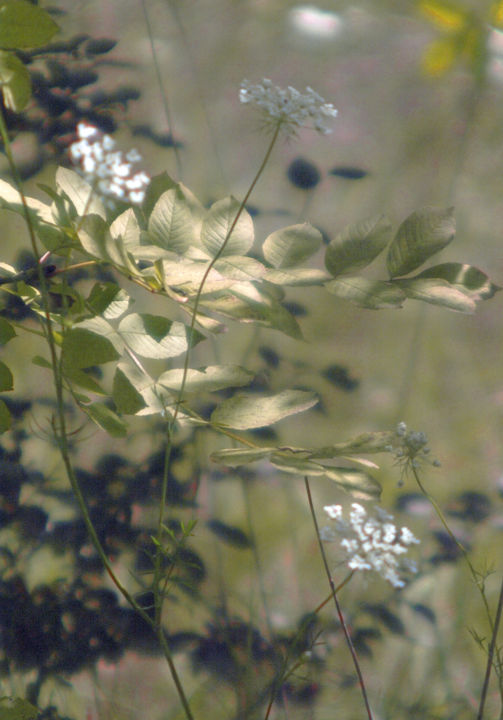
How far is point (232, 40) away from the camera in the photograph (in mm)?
742

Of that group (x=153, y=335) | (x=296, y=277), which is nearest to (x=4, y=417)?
(x=153, y=335)

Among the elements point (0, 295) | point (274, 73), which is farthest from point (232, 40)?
point (0, 295)

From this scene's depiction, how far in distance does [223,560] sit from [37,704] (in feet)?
0.67

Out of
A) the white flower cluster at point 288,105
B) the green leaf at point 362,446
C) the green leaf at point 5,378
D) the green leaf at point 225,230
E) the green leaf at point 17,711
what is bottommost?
the green leaf at point 17,711

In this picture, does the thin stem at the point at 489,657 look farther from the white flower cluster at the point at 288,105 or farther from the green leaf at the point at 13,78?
the green leaf at the point at 13,78

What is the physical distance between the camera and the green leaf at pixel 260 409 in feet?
1.56

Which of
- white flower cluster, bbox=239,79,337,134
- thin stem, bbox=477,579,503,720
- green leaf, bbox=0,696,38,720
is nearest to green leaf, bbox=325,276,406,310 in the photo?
white flower cluster, bbox=239,79,337,134

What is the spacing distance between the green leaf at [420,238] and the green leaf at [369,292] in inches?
0.9

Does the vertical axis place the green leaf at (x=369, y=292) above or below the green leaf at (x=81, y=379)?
above

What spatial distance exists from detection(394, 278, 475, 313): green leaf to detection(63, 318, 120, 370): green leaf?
221mm

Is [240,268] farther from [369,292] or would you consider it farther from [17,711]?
[17,711]

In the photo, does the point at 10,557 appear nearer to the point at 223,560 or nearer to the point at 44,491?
the point at 44,491

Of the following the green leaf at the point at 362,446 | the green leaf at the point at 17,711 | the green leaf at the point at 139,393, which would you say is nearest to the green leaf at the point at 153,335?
the green leaf at the point at 139,393

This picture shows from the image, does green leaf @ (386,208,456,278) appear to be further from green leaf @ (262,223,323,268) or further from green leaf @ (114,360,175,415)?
green leaf @ (114,360,175,415)
